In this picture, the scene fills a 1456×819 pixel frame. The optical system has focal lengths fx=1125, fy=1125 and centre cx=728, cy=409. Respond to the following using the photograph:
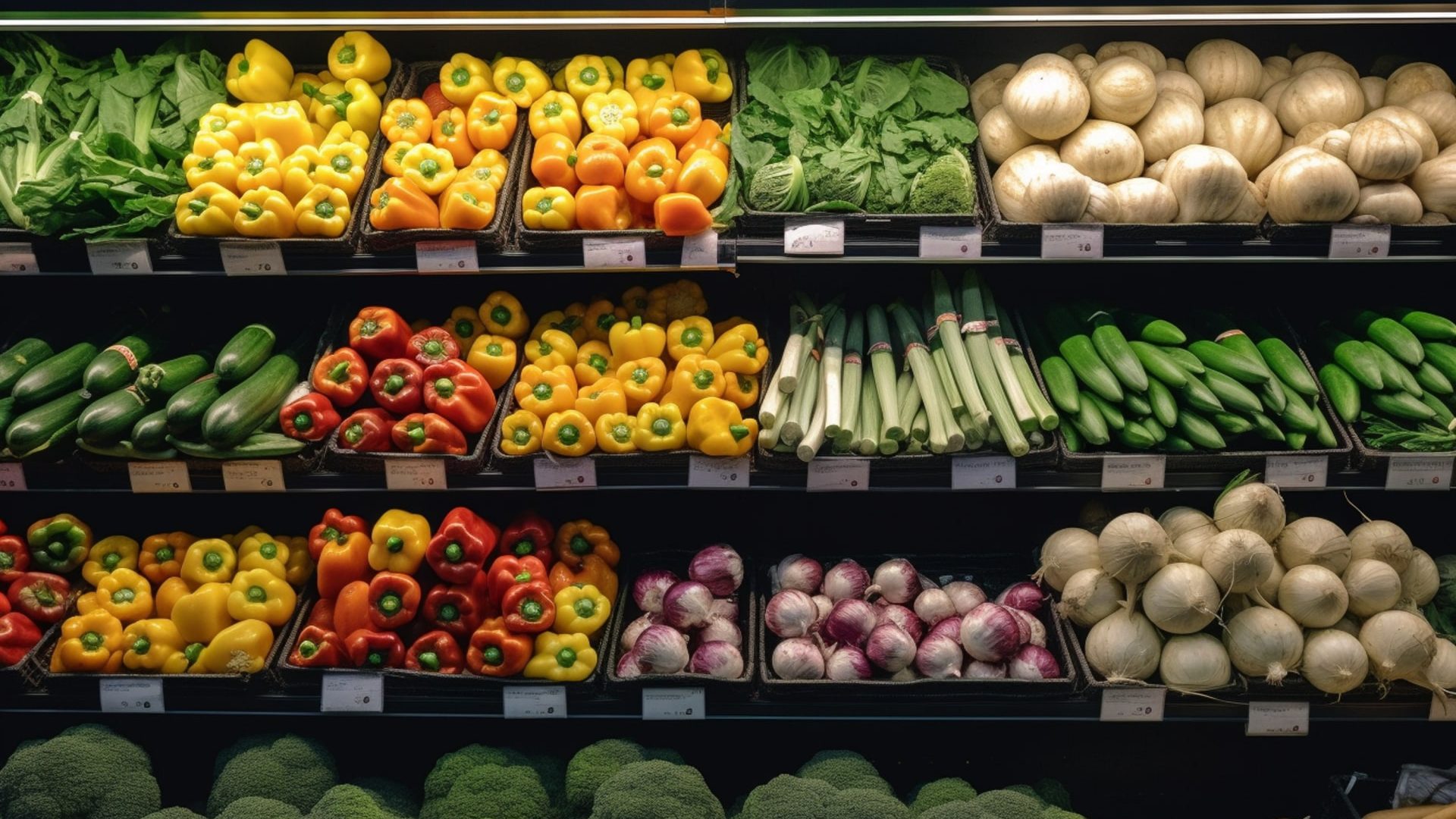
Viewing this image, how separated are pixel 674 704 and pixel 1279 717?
139cm

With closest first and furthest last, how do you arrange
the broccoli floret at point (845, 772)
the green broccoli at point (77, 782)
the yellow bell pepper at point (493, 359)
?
1. the green broccoli at point (77, 782)
2. the broccoli floret at point (845, 772)
3. the yellow bell pepper at point (493, 359)

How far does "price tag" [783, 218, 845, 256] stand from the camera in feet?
8.27

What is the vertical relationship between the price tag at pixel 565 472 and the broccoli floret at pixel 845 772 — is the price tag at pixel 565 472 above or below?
above

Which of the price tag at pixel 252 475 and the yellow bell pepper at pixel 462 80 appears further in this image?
the yellow bell pepper at pixel 462 80

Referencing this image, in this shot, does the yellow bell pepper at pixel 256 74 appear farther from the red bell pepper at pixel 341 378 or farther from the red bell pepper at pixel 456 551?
the red bell pepper at pixel 456 551

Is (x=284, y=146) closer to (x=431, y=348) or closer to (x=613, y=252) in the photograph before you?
(x=431, y=348)

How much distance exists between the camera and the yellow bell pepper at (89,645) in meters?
2.64

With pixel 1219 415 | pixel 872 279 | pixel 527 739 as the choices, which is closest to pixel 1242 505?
pixel 1219 415

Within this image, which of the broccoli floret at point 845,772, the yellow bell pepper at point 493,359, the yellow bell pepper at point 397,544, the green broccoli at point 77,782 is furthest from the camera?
the yellow bell pepper at point 493,359

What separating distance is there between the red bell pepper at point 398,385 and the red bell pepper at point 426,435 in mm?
55

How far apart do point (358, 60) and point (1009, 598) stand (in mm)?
2141

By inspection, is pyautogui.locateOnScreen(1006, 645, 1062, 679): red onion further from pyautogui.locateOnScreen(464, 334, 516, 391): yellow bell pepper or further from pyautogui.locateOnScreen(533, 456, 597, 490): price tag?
pyautogui.locateOnScreen(464, 334, 516, 391): yellow bell pepper

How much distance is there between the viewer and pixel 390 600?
8.71 ft

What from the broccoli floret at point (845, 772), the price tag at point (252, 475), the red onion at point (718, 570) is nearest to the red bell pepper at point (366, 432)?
the price tag at point (252, 475)
